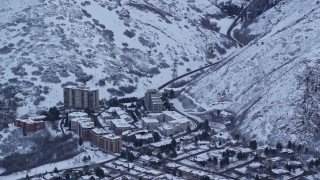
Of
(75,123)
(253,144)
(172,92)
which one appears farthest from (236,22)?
(253,144)

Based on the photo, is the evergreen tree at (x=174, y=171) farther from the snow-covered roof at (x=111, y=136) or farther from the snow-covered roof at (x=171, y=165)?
the snow-covered roof at (x=111, y=136)

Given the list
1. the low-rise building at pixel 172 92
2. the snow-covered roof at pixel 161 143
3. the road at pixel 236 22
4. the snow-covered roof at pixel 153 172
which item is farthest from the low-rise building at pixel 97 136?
the road at pixel 236 22

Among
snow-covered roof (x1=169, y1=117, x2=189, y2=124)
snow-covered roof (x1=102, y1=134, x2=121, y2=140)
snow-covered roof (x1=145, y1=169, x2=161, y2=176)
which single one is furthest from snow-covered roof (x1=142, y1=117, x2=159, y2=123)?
snow-covered roof (x1=145, y1=169, x2=161, y2=176)

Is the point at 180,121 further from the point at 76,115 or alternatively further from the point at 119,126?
the point at 76,115

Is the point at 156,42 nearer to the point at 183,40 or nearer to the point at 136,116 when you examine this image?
the point at 183,40

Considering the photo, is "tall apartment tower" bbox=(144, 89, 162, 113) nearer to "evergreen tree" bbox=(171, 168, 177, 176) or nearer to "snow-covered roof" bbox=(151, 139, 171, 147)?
"snow-covered roof" bbox=(151, 139, 171, 147)

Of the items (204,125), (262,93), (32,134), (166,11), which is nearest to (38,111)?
(32,134)
